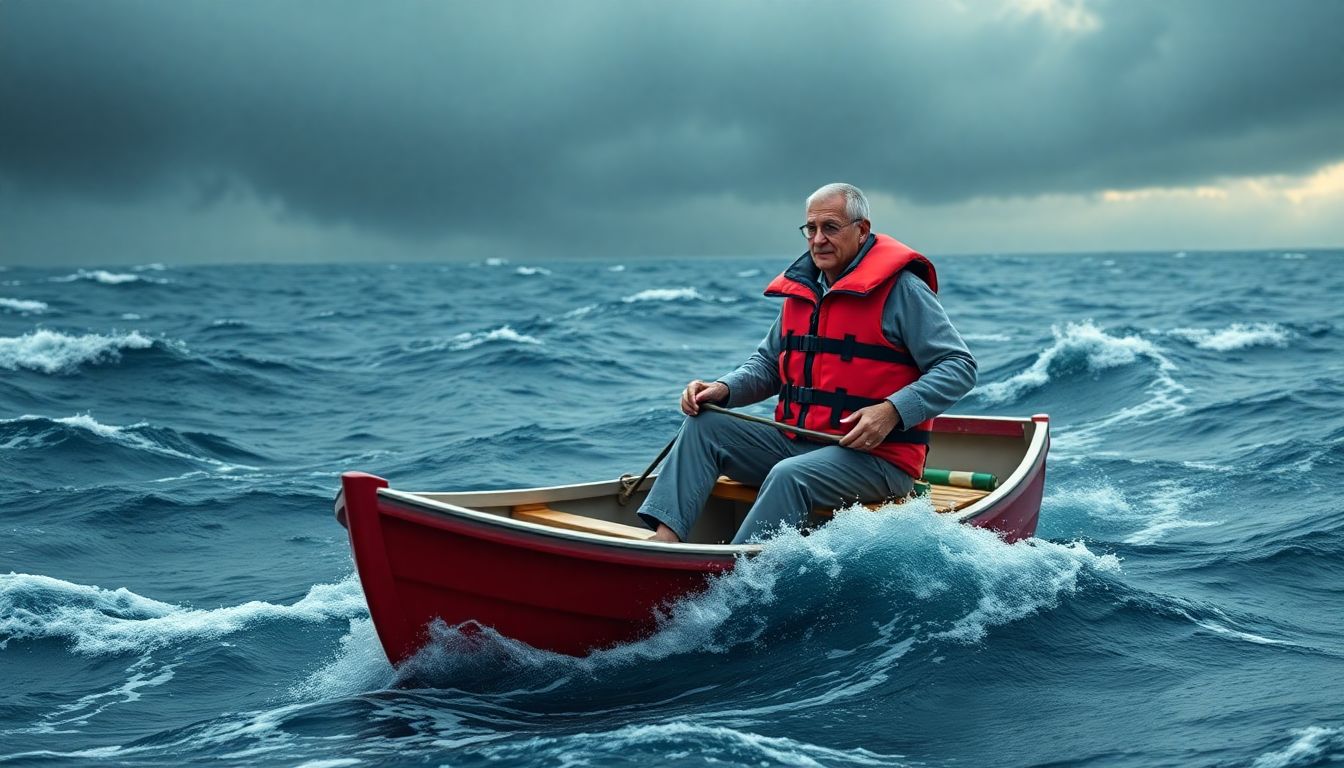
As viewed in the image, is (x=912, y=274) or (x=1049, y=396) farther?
(x=1049, y=396)

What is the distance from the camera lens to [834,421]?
5.77 m

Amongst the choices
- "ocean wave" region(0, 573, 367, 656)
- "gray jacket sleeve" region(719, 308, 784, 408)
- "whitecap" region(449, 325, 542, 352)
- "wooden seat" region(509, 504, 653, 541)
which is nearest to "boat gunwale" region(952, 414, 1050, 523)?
"gray jacket sleeve" region(719, 308, 784, 408)

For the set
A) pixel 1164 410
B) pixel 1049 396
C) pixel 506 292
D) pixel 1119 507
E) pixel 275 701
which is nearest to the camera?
pixel 275 701

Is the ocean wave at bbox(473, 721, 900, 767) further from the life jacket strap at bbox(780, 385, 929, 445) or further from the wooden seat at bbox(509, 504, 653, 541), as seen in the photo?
the life jacket strap at bbox(780, 385, 929, 445)

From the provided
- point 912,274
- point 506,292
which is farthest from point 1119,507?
point 506,292

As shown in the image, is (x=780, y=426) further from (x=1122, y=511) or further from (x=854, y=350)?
(x=1122, y=511)

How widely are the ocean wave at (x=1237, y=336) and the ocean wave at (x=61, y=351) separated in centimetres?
1728

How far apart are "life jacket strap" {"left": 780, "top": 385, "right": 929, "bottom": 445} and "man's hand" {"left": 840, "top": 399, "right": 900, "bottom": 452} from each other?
0.50ft

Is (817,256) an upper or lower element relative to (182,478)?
upper

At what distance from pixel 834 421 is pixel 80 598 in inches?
194

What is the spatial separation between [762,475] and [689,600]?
0.97 meters

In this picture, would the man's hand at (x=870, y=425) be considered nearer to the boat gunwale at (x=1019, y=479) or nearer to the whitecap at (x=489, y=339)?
the boat gunwale at (x=1019, y=479)

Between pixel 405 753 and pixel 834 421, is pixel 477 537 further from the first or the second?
pixel 834 421

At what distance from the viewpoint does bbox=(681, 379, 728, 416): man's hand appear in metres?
5.88
